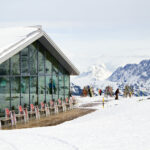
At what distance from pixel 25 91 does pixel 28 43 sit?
315 centimetres

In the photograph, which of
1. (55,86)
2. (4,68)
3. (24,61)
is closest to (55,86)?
(55,86)

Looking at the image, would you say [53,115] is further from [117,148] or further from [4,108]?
[117,148]

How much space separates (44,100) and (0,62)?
7008 mm

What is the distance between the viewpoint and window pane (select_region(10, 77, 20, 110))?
845 inches

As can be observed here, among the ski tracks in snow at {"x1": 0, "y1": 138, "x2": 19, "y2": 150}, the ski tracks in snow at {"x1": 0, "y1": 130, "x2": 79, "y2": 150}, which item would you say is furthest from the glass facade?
the ski tracks in snow at {"x1": 0, "y1": 138, "x2": 19, "y2": 150}

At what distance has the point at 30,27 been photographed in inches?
1012

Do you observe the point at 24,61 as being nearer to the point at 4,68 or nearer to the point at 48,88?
the point at 4,68

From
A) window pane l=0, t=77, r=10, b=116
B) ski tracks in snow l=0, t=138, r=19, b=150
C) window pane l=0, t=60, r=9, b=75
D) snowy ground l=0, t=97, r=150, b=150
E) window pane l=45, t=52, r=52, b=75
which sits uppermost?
window pane l=45, t=52, r=52, b=75

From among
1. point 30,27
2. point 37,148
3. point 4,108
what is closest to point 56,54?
point 30,27

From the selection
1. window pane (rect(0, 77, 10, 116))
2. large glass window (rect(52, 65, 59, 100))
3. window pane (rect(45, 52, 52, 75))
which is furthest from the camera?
large glass window (rect(52, 65, 59, 100))

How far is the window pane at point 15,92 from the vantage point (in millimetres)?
21475

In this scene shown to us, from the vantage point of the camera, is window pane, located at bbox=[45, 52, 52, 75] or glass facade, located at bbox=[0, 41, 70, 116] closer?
glass facade, located at bbox=[0, 41, 70, 116]

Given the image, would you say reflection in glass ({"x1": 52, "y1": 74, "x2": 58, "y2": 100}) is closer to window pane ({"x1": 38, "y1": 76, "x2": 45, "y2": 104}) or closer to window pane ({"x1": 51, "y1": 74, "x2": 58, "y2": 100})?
window pane ({"x1": 51, "y1": 74, "x2": 58, "y2": 100})

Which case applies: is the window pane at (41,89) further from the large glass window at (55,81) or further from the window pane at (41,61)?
the large glass window at (55,81)
